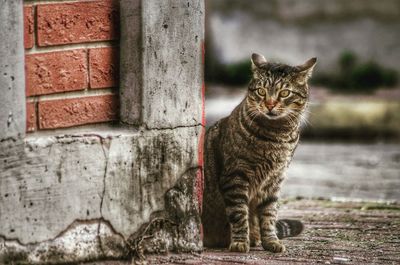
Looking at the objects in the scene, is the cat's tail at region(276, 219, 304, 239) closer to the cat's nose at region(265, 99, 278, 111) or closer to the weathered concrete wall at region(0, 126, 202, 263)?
the cat's nose at region(265, 99, 278, 111)

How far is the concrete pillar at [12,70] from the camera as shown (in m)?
3.49

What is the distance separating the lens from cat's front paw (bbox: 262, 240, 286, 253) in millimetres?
4516

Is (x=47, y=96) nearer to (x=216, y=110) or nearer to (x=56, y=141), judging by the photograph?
(x=56, y=141)

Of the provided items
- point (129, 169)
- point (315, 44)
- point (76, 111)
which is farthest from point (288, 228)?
point (315, 44)

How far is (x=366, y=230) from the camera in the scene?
517 centimetres

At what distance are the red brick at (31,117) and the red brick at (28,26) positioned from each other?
250 millimetres

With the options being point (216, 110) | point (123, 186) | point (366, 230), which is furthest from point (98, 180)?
point (216, 110)

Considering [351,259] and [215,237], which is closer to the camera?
[351,259]

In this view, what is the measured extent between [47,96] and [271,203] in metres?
1.59

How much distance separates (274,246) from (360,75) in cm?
846

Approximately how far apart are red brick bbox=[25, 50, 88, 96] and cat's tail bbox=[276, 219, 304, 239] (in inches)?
65.0

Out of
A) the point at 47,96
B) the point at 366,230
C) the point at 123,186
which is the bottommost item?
the point at 366,230

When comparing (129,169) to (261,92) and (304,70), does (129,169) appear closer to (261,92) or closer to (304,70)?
(261,92)

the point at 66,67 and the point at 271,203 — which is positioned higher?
the point at 66,67
